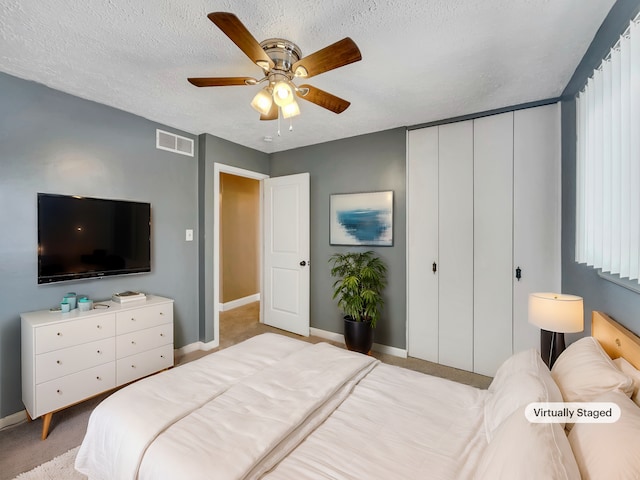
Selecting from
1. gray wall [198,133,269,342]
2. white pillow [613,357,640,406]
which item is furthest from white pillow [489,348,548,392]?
gray wall [198,133,269,342]

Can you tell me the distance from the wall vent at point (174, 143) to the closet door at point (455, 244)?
2.77 metres

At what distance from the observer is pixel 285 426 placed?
1150 millimetres

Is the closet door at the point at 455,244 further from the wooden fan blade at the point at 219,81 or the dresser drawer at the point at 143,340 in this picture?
the dresser drawer at the point at 143,340

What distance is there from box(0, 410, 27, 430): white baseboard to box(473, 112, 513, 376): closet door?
12.6 feet

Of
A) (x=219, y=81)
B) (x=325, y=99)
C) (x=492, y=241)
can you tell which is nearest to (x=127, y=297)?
(x=219, y=81)

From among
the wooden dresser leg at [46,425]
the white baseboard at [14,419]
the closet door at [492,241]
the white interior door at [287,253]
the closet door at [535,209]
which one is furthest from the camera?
the white interior door at [287,253]

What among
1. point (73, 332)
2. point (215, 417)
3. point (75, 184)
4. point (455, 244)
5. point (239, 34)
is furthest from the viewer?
point (455, 244)

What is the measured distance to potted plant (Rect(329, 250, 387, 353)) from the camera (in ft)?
10.2

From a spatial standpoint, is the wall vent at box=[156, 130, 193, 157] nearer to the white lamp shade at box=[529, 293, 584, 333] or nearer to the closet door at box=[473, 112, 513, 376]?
the closet door at box=[473, 112, 513, 376]

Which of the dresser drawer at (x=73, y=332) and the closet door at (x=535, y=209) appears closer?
the dresser drawer at (x=73, y=332)

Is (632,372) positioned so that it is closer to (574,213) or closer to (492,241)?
(574,213)

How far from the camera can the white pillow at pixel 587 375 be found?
3.38ft

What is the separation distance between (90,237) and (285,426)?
239 cm

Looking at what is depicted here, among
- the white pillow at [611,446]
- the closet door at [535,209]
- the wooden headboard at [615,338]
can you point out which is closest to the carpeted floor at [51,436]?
the closet door at [535,209]
